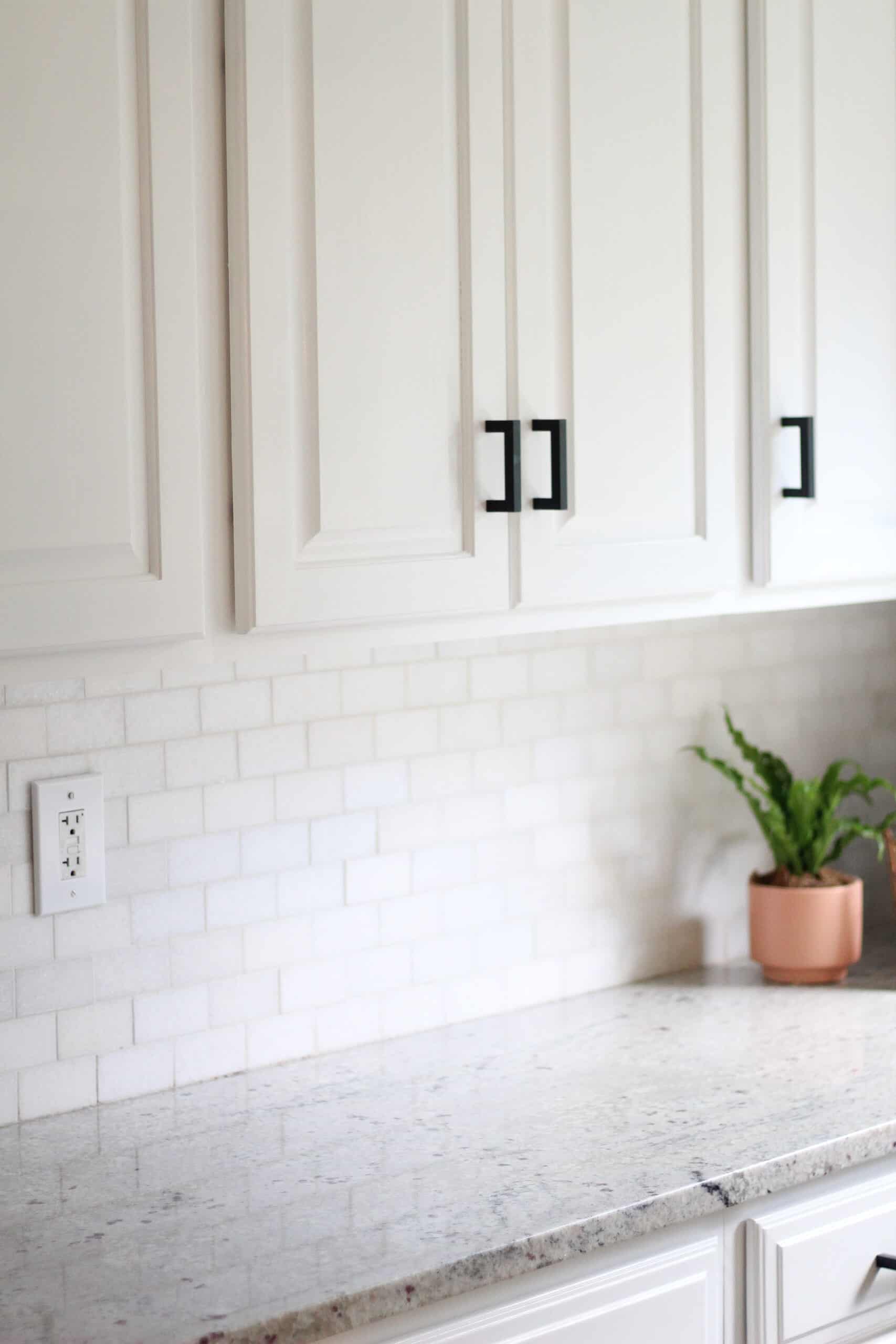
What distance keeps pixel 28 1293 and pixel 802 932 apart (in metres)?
1.22

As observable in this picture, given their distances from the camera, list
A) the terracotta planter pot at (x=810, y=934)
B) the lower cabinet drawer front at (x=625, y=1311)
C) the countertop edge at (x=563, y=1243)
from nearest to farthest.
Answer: the countertop edge at (x=563, y=1243), the lower cabinet drawer front at (x=625, y=1311), the terracotta planter pot at (x=810, y=934)

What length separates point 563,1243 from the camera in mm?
1454

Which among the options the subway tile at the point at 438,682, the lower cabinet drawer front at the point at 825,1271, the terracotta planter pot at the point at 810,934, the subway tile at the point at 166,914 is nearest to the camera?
the lower cabinet drawer front at the point at 825,1271

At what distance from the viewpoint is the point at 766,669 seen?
2.45 m

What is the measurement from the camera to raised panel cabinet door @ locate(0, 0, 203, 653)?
1336 millimetres

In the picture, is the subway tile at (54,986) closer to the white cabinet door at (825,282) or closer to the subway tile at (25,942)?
the subway tile at (25,942)

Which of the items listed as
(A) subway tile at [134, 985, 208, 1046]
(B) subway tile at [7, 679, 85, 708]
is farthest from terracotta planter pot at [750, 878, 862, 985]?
(B) subway tile at [7, 679, 85, 708]

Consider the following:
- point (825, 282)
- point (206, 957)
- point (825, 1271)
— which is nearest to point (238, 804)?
point (206, 957)

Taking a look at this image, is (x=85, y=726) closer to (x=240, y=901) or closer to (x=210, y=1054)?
(x=240, y=901)

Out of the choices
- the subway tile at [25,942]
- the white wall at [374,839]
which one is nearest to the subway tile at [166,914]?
the white wall at [374,839]

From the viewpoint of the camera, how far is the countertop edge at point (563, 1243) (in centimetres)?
132

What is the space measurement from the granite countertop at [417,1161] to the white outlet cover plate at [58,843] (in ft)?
0.79

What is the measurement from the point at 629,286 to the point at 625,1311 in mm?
1040

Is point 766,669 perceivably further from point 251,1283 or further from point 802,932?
point 251,1283
